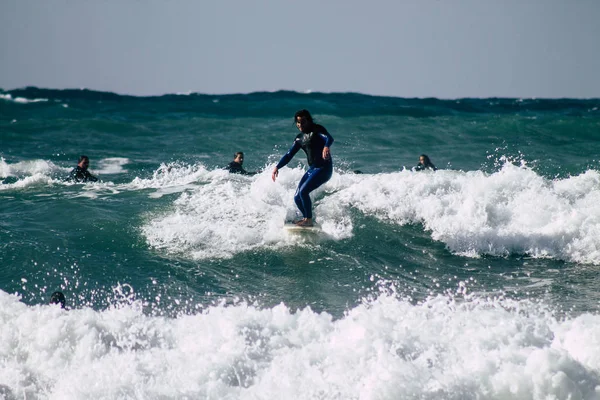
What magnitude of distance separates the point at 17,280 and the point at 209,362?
3518 millimetres

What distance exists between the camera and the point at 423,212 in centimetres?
1031

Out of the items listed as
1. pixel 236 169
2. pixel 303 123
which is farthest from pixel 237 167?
pixel 303 123

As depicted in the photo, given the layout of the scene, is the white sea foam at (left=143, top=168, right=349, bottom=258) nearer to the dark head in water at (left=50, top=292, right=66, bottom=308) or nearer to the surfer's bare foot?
the surfer's bare foot

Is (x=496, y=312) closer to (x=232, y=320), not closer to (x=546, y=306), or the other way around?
(x=546, y=306)

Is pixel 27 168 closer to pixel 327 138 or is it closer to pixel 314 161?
pixel 314 161

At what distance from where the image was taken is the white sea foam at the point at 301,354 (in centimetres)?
517

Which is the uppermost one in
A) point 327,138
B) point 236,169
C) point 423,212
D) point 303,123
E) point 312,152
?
point 303,123

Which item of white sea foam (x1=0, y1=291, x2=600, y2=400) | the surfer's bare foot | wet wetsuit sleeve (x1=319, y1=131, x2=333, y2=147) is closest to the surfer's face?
wet wetsuit sleeve (x1=319, y1=131, x2=333, y2=147)

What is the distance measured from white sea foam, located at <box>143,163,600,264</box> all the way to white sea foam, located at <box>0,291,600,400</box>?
278cm

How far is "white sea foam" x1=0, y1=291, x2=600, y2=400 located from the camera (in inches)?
204

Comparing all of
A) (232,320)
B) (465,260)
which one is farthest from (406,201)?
(232,320)

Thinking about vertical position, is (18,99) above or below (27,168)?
above

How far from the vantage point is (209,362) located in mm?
5539

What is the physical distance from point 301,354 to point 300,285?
2237mm
